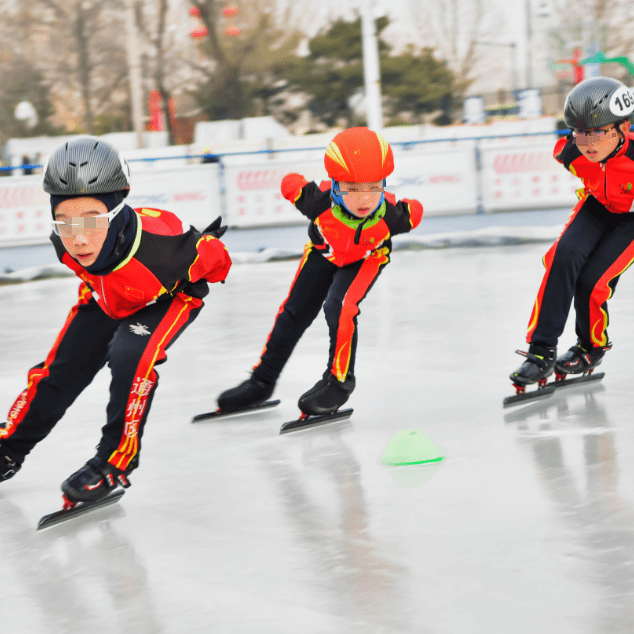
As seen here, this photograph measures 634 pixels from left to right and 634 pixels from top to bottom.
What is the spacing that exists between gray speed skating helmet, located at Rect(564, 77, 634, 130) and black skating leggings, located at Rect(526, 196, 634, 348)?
0.60 m

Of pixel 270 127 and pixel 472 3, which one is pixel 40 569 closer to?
pixel 270 127

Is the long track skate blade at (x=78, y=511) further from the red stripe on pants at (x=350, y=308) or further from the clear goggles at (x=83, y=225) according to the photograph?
the red stripe on pants at (x=350, y=308)

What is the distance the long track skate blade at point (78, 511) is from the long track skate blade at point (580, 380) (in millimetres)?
2526

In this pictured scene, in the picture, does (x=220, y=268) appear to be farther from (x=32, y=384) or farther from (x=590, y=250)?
(x=590, y=250)

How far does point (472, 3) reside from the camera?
4191cm

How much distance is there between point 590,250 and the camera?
4.89 m

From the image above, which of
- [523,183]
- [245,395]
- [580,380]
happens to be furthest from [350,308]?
[523,183]

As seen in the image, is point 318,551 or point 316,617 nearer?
point 316,617

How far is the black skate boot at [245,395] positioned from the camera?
15.6ft

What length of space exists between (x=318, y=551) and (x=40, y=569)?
860 millimetres

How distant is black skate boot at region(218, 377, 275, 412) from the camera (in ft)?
15.6

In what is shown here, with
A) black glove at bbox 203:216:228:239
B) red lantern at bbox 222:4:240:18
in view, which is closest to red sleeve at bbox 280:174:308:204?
black glove at bbox 203:216:228:239

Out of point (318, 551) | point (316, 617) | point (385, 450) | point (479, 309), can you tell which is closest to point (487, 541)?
point (318, 551)

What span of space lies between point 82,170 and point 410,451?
5.60ft
